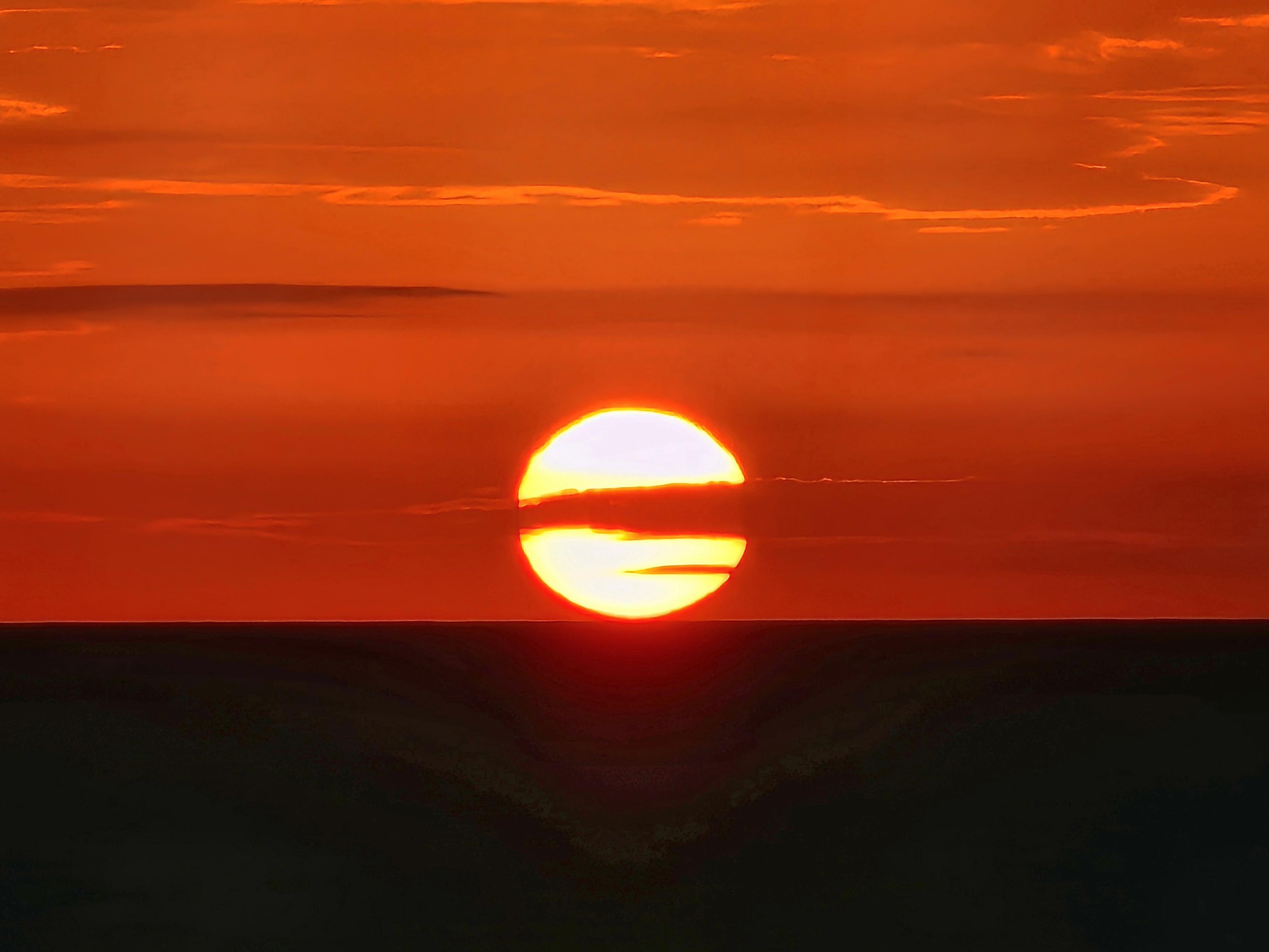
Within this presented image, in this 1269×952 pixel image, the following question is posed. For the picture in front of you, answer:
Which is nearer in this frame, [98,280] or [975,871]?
[975,871]

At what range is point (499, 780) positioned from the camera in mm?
1568

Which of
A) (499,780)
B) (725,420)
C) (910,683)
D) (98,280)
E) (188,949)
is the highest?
(98,280)

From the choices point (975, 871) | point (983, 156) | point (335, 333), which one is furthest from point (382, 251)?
point (975, 871)

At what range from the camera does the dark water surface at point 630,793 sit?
1.54m

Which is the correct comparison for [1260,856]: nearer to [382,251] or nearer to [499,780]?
[499,780]

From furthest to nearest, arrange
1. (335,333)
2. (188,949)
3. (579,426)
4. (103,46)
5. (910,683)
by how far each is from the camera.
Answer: (579,426), (335,333), (103,46), (910,683), (188,949)

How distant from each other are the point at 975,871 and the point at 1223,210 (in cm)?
177

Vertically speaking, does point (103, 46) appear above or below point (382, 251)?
above

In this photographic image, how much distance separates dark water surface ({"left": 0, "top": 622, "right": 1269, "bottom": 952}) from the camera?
1536 mm

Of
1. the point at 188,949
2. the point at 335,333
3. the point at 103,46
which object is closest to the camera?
the point at 188,949

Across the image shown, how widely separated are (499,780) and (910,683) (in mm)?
565

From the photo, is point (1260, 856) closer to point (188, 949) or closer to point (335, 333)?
point (188, 949)

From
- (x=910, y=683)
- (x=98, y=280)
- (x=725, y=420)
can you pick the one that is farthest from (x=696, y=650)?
(x=98, y=280)

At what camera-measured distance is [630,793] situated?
1.57m
